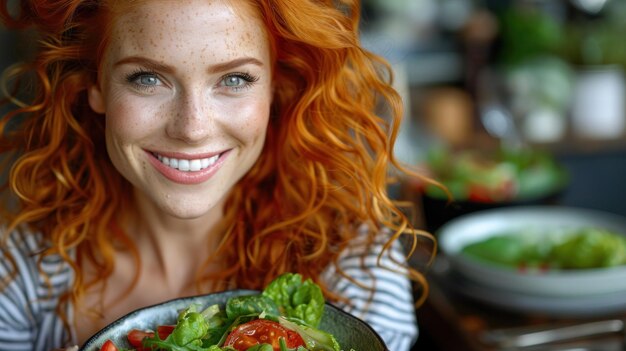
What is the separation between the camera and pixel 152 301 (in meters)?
1.26

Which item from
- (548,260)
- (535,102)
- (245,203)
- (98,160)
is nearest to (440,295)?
(548,260)

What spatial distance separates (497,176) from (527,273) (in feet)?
1.81

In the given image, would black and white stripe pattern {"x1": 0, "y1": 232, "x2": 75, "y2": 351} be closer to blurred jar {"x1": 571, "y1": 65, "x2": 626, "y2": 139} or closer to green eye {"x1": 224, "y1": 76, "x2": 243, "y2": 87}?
green eye {"x1": 224, "y1": 76, "x2": 243, "y2": 87}

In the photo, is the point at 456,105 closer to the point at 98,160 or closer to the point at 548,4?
the point at 548,4

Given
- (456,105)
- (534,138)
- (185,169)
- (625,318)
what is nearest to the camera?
(185,169)

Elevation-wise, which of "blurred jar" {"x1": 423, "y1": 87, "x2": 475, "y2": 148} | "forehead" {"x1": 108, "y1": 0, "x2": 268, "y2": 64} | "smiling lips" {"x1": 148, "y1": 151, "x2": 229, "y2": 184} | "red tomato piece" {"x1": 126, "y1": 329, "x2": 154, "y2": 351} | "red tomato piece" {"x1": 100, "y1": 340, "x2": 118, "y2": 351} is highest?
"forehead" {"x1": 108, "y1": 0, "x2": 268, "y2": 64}

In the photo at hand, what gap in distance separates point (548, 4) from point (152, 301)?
12.2 ft

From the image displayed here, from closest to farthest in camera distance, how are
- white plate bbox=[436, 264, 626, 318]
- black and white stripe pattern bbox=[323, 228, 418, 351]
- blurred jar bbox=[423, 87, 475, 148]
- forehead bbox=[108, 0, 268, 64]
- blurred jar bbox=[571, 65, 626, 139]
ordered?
forehead bbox=[108, 0, 268, 64] < black and white stripe pattern bbox=[323, 228, 418, 351] < white plate bbox=[436, 264, 626, 318] < blurred jar bbox=[571, 65, 626, 139] < blurred jar bbox=[423, 87, 475, 148]

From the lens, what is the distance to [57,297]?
125 cm

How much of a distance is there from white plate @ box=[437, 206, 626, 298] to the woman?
0.43 m

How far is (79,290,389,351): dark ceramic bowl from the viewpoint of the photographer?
874 millimetres

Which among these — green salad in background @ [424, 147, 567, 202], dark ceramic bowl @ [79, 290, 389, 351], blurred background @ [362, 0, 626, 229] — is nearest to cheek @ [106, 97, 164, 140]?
dark ceramic bowl @ [79, 290, 389, 351]

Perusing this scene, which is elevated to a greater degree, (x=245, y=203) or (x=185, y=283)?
(x=245, y=203)

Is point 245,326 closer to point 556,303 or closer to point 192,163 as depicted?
point 192,163
